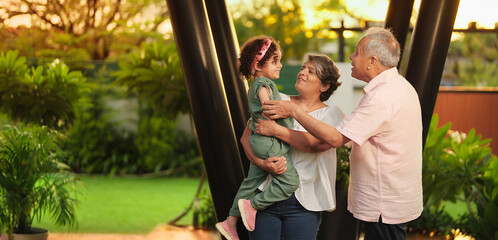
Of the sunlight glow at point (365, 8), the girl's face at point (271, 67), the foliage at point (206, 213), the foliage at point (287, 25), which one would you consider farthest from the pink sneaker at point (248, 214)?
the sunlight glow at point (365, 8)

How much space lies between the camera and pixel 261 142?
8.04 ft

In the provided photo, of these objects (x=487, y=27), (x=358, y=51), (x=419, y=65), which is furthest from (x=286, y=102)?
(x=487, y=27)

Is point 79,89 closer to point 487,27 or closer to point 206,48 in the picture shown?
point 206,48

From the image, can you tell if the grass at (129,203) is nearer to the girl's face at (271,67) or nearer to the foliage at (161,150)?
the foliage at (161,150)

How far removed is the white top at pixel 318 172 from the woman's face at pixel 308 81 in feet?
0.30

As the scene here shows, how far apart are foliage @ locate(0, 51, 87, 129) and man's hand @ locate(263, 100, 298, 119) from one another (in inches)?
146

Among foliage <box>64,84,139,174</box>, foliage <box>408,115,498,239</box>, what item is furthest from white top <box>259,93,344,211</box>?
foliage <box>64,84,139,174</box>

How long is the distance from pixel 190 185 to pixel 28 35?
6182 mm

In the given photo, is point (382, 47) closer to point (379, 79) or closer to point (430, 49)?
point (379, 79)

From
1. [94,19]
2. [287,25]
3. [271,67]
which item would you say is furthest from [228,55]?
[287,25]

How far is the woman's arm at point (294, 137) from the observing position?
7.87 ft

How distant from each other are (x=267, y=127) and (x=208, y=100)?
1.06 meters

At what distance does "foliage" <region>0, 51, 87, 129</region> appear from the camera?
564cm

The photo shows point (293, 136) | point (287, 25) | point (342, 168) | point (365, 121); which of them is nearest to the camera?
point (365, 121)
